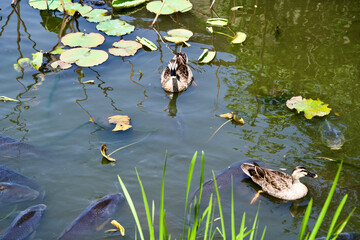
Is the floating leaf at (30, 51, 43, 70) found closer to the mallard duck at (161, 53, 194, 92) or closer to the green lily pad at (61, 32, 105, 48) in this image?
the green lily pad at (61, 32, 105, 48)

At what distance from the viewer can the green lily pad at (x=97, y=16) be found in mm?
9164

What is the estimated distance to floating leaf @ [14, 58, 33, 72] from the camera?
7.67m

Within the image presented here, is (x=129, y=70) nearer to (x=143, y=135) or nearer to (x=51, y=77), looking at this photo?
(x=51, y=77)

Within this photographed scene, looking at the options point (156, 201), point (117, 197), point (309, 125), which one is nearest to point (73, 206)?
point (117, 197)

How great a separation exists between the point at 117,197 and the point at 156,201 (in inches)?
20.1

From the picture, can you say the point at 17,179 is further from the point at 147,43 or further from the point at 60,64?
the point at 147,43

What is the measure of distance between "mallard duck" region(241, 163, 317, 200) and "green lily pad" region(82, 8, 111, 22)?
5.37 m

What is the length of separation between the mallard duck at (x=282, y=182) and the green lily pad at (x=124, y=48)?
3835 millimetres

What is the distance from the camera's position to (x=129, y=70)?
780cm

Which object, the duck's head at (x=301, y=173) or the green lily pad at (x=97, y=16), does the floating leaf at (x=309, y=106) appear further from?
the green lily pad at (x=97, y=16)

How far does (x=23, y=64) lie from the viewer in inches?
304

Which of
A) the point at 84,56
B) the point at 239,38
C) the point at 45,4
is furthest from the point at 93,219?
the point at 45,4

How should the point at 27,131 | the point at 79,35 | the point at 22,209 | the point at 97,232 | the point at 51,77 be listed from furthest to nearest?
the point at 79,35 → the point at 51,77 → the point at 27,131 → the point at 22,209 → the point at 97,232

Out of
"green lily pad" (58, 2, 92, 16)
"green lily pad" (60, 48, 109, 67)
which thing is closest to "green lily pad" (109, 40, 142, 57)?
"green lily pad" (60, 48, 109, 67)
